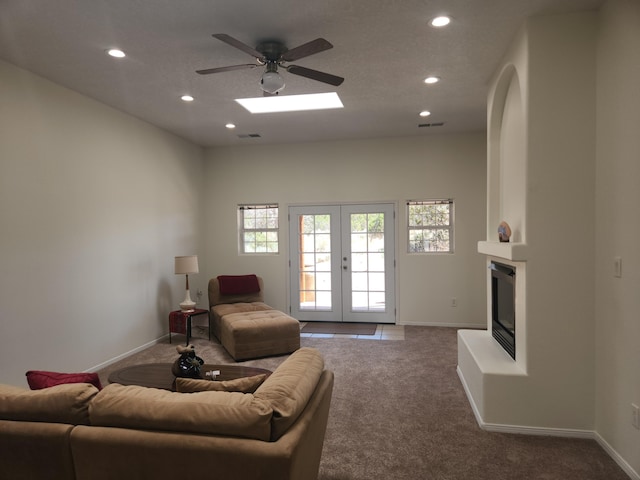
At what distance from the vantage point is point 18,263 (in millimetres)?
3525

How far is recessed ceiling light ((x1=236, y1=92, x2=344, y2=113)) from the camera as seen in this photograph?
4.70 metres

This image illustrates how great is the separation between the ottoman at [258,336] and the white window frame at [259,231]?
1965 mm

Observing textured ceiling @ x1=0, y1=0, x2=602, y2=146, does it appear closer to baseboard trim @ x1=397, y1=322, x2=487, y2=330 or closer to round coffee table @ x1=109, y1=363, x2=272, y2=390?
round coffee table @ x1=109, y1=363, x2=272, y2=390

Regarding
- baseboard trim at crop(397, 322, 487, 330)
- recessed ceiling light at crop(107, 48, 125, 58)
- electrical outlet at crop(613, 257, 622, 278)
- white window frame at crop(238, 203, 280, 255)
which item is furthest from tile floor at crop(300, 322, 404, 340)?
recessed ceiling light at crop(107, 48, 125, 58)

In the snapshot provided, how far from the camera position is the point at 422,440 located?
9.38 ft

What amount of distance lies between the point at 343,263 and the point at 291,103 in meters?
2.68

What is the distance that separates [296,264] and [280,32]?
13.8 feet

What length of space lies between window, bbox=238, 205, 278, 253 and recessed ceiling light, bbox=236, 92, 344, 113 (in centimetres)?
216

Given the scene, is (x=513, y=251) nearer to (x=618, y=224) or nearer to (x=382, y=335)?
(x=618, y=224)

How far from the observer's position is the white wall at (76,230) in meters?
3.51

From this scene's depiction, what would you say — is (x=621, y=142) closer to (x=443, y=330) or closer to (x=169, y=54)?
(x=169, y=54)

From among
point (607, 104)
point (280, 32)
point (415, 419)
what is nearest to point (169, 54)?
point (280, 32)

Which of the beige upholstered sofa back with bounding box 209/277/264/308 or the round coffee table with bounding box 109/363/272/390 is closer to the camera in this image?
the round coffee table with bounding box 109/363/272/390

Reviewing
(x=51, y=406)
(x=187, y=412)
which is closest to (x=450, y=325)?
(x=187, y=412)
